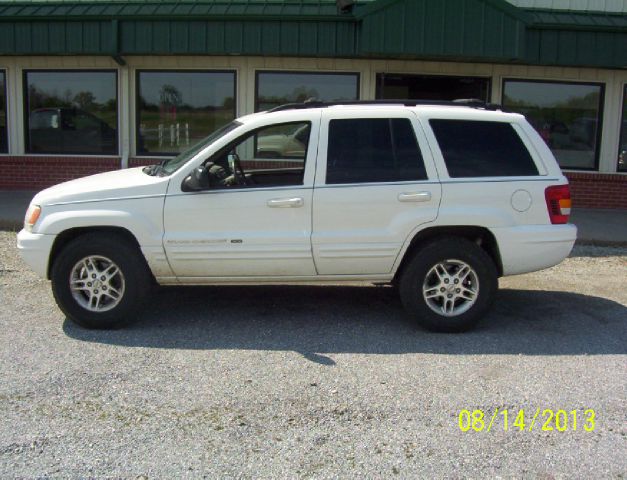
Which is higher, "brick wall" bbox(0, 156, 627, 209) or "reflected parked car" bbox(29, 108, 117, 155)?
"reflected parked car" bbox(29, 108, 117, 155)

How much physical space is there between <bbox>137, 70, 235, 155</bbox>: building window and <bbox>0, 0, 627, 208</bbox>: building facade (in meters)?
0.03

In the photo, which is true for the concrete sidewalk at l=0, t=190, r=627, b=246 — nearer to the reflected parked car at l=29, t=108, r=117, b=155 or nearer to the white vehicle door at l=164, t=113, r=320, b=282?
the reflected parked car at l=29, t=108, r=117, b=155

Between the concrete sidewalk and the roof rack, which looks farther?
the concrete sidewalk

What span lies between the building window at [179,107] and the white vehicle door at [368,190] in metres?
6.81

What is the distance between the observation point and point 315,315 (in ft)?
20.0

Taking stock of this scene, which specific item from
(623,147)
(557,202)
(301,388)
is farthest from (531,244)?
(623,147)

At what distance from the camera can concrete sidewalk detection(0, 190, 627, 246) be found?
9.52 m

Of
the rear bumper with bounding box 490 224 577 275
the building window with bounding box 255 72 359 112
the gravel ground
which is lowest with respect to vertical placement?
the gravel ground

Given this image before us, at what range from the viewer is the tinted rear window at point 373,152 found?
5.55 meters

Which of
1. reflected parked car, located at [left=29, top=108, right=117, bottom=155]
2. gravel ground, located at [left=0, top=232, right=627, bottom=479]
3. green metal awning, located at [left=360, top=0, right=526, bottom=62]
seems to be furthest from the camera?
reflected parked car, located at [left=29, top=108, right=117, bottom=155]

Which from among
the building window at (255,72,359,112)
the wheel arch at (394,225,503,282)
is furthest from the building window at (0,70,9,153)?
the wheel arch at (394,225,503,282)

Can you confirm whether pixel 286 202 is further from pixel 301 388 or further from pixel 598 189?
pixel 598 189

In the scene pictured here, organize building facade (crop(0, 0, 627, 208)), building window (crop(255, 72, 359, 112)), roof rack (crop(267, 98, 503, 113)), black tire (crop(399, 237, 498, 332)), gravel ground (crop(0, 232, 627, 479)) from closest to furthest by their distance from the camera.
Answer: gravel ground (crop(0, 232, 627, 479)) < black tire (crop(399, 237, 498, 332)) < roof rack (crop(267, 98, 503, 113)) < building facade (crop(0, 0, 627, 208)) < building window (crop(255, 72, 359, 112))

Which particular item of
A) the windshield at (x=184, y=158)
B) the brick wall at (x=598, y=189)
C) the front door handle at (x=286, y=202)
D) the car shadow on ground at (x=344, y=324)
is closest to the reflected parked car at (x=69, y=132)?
the car shadow on ground at (x=344, y=324)
